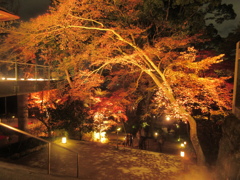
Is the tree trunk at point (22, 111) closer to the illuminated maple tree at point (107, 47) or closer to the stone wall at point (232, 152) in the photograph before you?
the illuminated maple tree at point (107, 47)

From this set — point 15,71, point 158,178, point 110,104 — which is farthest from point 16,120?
point 158,178

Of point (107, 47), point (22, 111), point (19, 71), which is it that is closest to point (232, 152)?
point (107, 47)

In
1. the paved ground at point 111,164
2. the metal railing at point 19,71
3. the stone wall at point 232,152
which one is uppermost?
the metal railing at point 19,71

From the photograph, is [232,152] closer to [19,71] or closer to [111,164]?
[111,164]

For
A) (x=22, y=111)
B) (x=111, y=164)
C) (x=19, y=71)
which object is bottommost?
(x=111, y=164)

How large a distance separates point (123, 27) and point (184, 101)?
580 centimetres

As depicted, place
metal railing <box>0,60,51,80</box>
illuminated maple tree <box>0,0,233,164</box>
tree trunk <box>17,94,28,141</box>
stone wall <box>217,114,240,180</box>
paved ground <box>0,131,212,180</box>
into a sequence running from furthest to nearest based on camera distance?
tree trunk <box>17,94,28,141</box>
metal railing <box>0,60,51,80</box>
illuminated maple tree <box>0,0,233,164</box>
paved ground <box>0,131,212,180</box>
stone wall <box>217,114,240,180</box>

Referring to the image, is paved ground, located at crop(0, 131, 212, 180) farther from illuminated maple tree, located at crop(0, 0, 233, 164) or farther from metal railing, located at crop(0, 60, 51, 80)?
metal railing, located at crop(0, 60, 51, 80)

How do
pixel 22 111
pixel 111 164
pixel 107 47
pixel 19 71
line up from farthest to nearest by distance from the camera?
pixel 22 111 → pixel 107 47 → pixel 19 71 → pixel 111 164

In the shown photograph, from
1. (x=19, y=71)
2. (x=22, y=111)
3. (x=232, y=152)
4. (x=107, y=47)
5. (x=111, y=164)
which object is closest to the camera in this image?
(x=232, y=152)

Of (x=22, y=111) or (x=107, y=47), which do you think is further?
(x=22, y=111)

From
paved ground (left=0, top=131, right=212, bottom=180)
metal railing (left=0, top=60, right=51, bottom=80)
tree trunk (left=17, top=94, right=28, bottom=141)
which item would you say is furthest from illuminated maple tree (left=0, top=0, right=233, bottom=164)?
tree trunk (left=17, top=94, right=28, bottom=141)

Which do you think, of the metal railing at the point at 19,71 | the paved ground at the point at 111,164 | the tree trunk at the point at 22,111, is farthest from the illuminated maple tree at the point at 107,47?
the tree trunk at the point at 22,111

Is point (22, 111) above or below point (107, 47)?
below
